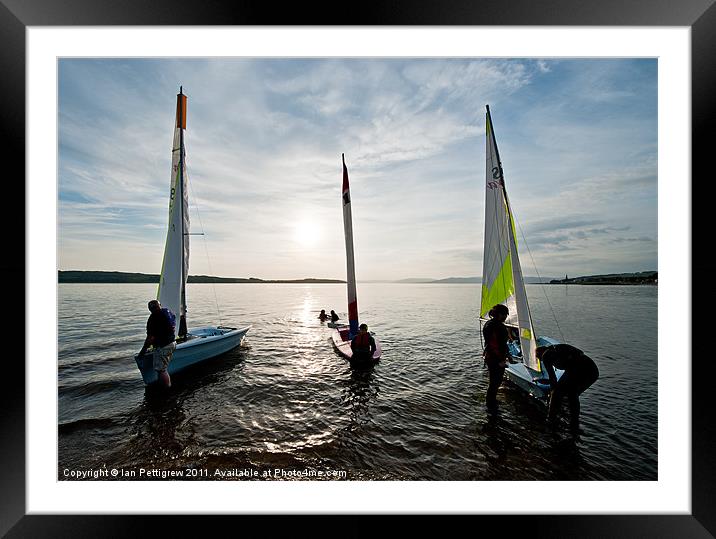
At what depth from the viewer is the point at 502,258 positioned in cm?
704

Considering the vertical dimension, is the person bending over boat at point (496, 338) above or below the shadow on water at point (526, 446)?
above

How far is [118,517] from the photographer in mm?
2377

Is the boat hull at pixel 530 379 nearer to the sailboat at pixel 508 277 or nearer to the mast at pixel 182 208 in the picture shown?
the sailboat at pixel 508 277

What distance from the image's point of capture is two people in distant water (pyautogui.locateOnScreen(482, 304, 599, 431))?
4.57m

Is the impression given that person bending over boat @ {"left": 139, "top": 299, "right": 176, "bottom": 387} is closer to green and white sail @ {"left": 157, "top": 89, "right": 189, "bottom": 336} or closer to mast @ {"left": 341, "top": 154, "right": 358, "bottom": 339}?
green and white sail @ {"left": 157, "top": 89, "right": 189, "bottom": 336}

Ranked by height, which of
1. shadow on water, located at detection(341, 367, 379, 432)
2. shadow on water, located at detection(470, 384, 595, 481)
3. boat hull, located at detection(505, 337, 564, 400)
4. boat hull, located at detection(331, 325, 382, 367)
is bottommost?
shadow on water, located at detection(341, 367, 379, 432)

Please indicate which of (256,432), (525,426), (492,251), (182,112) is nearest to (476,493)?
(525,426)

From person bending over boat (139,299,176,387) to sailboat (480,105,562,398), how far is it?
7785 mm

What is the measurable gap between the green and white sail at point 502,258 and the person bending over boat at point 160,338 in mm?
7788

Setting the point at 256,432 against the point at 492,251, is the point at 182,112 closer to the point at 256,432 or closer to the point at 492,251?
the point at 256,432

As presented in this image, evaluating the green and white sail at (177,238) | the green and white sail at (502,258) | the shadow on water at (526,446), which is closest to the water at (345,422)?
the shadow on water at (526,446)

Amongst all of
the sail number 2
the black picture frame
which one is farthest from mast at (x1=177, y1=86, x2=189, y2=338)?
the sail number 2

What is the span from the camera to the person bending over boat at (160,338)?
5926 millimetres
